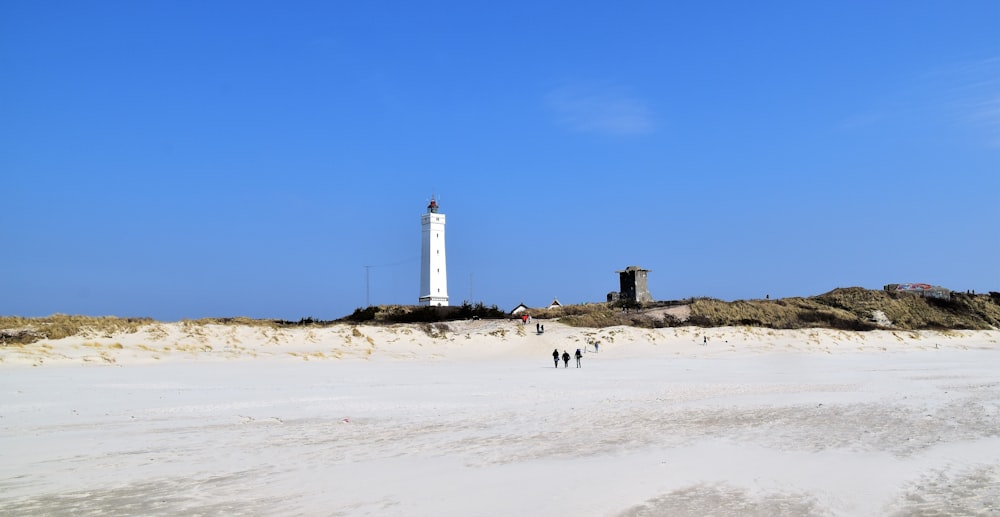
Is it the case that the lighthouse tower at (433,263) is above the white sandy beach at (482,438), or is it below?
above

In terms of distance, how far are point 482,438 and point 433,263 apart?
4366 centimetres

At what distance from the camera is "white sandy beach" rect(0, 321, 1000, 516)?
25.9ft

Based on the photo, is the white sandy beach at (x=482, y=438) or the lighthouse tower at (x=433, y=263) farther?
the lighthouse tower at (x=433, y=263)

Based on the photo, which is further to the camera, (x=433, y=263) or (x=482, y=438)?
(x=433, y=263)

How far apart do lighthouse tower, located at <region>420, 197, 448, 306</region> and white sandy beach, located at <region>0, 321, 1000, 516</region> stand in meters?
28.9

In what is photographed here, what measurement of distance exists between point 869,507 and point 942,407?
27.8ft

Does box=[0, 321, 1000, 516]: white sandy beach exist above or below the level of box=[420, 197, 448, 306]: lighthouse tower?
below

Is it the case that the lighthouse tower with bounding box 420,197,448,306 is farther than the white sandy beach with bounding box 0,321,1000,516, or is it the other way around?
the lighthouse tower with bounding box 420,197,448,306

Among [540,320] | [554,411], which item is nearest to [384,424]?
[554,411]

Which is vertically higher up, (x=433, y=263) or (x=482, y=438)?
(x=433, y=263)

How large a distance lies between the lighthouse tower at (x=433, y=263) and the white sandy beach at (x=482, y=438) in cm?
2889

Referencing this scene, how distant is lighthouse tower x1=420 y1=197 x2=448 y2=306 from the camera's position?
54.1 meters

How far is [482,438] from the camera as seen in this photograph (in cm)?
1130

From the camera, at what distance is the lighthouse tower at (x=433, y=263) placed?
54.1 m
